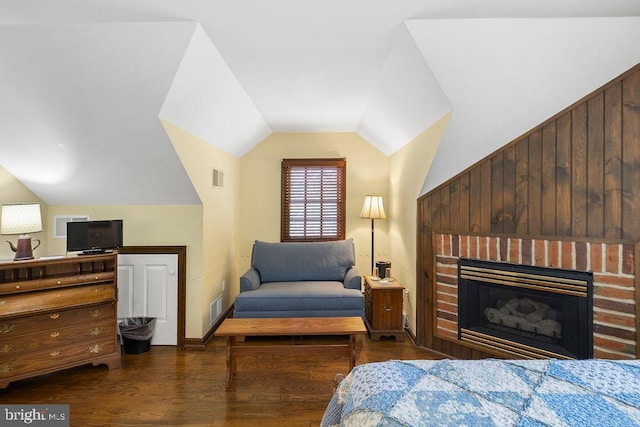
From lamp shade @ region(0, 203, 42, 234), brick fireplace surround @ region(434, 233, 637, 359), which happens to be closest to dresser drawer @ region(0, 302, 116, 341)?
lamp shade @ region(0, 203, 42, 234)

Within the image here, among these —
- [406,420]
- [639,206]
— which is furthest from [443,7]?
[406,420]

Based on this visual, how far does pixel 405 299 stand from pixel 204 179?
2.63 m

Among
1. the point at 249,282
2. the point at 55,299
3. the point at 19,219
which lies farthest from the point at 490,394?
the point at 19,219

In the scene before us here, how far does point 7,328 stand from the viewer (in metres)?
2.21

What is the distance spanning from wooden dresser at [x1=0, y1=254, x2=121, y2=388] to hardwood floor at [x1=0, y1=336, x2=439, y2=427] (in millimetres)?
185

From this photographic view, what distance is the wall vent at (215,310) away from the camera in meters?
3.36

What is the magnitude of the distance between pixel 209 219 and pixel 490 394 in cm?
295

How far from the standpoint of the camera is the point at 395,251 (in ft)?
13.0

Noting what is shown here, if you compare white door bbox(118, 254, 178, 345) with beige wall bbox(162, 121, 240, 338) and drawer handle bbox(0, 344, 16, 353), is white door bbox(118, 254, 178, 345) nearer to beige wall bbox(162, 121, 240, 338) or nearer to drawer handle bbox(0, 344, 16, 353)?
beige wall bbox(162, 121, 240, 338)

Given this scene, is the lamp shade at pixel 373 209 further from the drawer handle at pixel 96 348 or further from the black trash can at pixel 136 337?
the drawer handle at pixel 96 348

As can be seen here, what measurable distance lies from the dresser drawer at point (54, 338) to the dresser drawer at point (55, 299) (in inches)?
8.2

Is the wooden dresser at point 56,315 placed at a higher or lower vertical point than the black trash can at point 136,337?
higher

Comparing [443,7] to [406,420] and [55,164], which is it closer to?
[406,420]

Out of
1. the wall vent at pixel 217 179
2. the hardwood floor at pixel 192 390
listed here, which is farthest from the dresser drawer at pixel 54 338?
A: the wall vent at pixel 217 179
